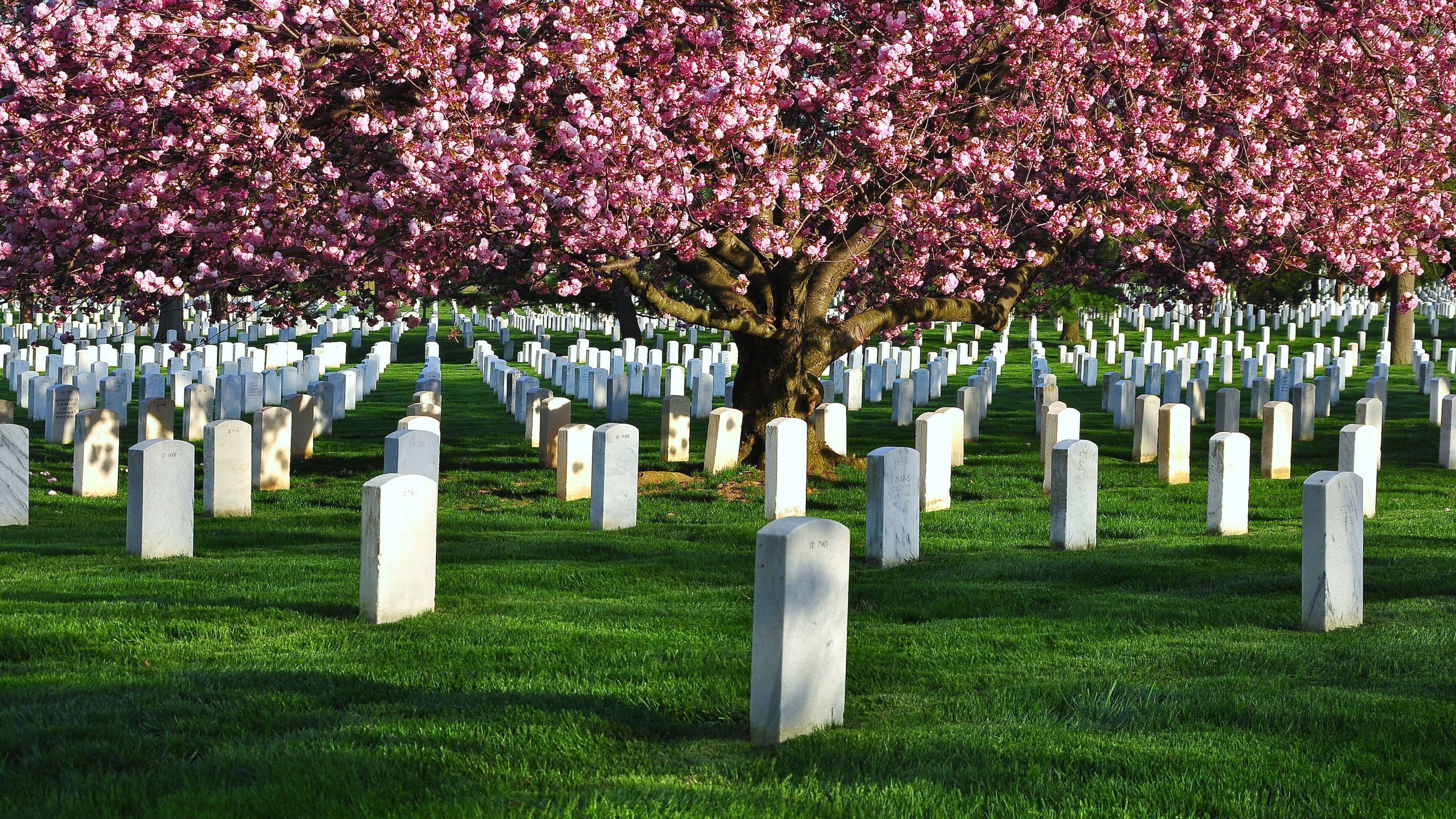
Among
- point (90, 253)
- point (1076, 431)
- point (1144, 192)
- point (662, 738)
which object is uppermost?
point (1144, 192)

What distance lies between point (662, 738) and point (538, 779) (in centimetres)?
74

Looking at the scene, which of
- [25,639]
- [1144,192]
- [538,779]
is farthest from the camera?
[1144,192]

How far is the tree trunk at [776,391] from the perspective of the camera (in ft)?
50.6

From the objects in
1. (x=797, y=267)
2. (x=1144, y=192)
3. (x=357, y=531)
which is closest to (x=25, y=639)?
(x=357, y=531)

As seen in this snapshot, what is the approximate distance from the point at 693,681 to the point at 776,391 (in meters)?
9.55

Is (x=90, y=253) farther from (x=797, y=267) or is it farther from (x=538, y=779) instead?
(x=538, y=779)

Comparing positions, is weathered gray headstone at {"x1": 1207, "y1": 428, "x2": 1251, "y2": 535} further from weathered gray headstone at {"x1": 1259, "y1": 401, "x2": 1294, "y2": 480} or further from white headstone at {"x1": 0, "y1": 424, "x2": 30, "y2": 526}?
white headstone at {"x1": 0, "y1": 424, "x2": 30, "y2": 526}

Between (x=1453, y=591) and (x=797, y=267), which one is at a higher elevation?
(x=797, y=267)

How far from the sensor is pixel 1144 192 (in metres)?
14.4

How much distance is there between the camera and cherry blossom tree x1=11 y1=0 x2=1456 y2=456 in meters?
11.1

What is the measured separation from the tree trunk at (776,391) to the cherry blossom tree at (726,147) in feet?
0.11

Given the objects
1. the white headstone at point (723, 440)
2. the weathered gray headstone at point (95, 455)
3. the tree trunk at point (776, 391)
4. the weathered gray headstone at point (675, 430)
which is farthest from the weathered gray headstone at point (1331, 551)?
the weathered gray headstone at point (95, 455)

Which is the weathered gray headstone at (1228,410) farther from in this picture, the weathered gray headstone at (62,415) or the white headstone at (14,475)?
the weathered gray headstone at (62,415)

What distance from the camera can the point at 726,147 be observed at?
12.6 metres
